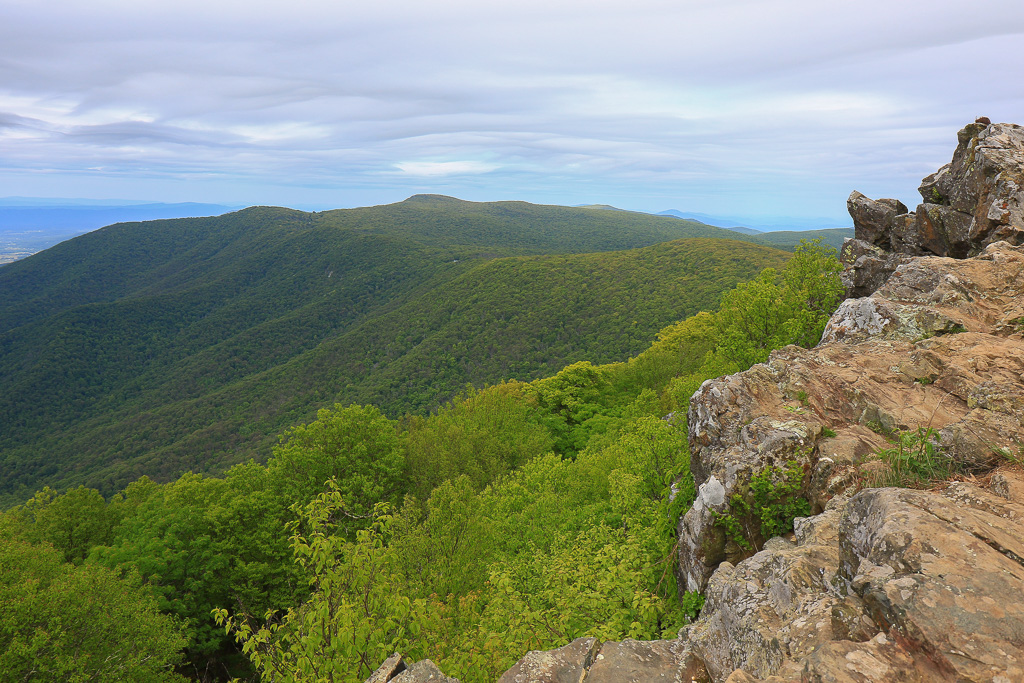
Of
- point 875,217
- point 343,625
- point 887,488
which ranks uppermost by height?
point 875,217

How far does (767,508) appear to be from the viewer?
1057 cm

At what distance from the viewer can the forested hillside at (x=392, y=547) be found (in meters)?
12.0

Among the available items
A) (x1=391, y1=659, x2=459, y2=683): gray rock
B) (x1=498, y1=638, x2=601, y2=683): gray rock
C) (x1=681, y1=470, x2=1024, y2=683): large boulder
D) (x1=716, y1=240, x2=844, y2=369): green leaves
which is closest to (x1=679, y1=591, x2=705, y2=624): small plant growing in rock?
(x1=681, y1=470, x2=1024, y2=683): large boulder

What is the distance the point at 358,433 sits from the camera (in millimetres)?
35188

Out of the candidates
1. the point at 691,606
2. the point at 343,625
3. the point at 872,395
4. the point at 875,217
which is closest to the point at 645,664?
the point at 691,606

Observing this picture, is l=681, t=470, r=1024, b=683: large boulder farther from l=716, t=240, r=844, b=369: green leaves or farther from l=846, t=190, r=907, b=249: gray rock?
l=846, t=190, r=907, b=249: gray rock

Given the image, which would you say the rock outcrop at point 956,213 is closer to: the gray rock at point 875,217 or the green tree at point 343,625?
the gray rock at point 875,217

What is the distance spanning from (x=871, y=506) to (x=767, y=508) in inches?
148

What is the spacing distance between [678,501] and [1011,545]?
9.52 m

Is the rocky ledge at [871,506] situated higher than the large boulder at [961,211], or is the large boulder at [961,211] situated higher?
the large boulder at [961,211]

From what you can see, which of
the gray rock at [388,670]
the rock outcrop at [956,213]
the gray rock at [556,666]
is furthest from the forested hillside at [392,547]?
the gray rock at [556,666]

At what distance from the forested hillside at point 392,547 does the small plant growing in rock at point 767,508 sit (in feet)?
6.71

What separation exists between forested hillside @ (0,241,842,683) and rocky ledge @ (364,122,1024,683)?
2976 mm

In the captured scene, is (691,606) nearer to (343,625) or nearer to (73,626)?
(343,625)
